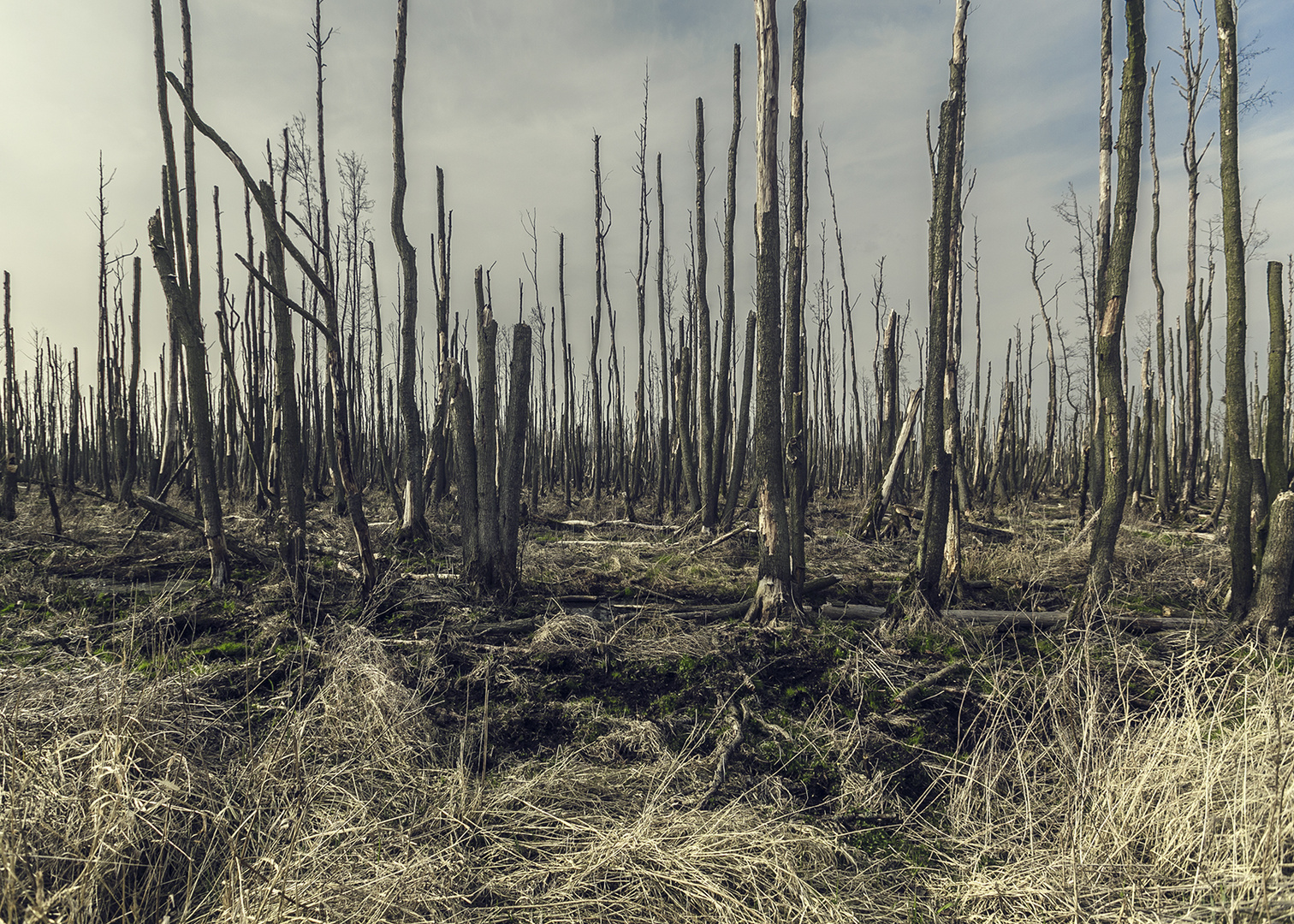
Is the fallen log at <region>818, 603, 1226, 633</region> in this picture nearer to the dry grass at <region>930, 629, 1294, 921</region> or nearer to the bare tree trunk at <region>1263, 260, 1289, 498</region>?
the bare tree trunk at <region>1263, 260, 1289, 498</region>

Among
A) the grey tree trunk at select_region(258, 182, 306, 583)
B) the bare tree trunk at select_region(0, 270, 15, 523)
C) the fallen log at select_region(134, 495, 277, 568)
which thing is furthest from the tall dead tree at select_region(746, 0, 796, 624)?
the bare tree trunk at select_region(0, 270, 15, 523)

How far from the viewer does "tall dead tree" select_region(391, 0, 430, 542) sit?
6.54 meters

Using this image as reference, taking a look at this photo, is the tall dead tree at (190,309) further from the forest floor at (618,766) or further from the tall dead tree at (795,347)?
the tall dead tree at (795,347)

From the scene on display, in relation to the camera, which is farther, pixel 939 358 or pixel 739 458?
pixel 739 458

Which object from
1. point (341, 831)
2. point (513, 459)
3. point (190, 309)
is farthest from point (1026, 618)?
point (190, 309)

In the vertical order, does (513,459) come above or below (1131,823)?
above

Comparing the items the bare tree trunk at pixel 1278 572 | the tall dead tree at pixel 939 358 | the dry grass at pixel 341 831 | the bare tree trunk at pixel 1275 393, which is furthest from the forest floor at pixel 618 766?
the bare tree trunk at pixel 1275 393

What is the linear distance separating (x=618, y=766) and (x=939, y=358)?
134 inches

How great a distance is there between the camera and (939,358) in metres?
4.53

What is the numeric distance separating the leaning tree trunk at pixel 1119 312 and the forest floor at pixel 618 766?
0.52 m

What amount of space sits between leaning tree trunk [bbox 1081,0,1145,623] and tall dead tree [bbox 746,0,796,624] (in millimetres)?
1951

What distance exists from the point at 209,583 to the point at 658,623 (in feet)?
11.6

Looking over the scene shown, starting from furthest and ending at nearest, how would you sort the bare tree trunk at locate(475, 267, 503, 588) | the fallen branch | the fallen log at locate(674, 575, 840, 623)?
the bare tree trunk at locate(475, 267, 503, 588) → the fallen log at locate(674, 575, 840, 623) → the fallen branch

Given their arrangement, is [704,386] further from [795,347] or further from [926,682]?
[926,682]
